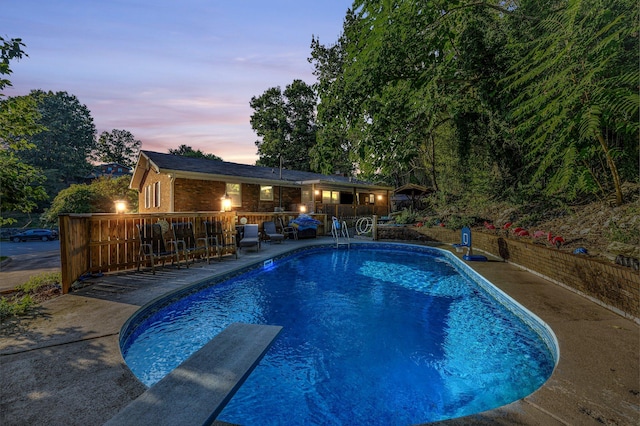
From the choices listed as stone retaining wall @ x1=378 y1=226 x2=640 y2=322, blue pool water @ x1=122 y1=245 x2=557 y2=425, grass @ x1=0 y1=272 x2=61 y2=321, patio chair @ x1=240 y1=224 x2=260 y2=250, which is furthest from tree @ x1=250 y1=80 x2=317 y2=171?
grass @ x1=0 y1=272 x2=61 y2=321

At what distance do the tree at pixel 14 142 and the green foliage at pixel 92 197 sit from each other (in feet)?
66.8

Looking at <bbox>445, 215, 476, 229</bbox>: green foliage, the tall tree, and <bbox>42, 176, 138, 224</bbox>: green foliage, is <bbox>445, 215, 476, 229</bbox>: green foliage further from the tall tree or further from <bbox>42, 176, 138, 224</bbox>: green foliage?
<bbox>42, 176, 138, 224</bbox>: green foliage

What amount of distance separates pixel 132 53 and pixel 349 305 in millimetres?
9837

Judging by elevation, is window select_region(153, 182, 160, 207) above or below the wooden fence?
above

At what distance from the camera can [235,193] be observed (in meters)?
17.0

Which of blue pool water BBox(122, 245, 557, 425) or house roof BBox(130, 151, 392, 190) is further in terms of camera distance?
house roof BBox(130, 151, 392, 190)

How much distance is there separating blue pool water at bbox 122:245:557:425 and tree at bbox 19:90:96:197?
1730 inches

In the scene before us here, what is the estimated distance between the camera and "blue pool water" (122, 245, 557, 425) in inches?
119

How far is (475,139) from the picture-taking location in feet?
41.4

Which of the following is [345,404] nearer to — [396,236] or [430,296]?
[430,296]

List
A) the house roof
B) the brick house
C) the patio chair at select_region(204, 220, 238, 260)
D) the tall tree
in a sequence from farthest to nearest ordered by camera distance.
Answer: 1. the brick house
2. the house roof
3. the patio chair at select_region(204, 220, 238, 260)
4. the tall tree

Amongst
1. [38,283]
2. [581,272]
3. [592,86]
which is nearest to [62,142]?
[38,283]

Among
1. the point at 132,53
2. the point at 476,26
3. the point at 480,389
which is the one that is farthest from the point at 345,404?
the point at 132,53

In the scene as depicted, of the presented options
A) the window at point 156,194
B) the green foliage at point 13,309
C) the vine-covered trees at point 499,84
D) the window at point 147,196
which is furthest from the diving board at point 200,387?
the window at point 147,196
